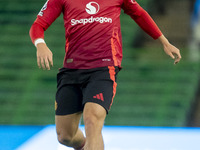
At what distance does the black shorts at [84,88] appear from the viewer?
3008 mm

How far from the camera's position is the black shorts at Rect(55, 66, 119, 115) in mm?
3008

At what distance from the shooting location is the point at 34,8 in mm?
8422

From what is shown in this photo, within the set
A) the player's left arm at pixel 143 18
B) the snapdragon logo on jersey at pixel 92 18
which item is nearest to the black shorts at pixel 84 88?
the snapdragon logo on jersey at pixel 92 18

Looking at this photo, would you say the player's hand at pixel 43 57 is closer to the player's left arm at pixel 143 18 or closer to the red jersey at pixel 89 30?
the red jersey at pixel 89 30

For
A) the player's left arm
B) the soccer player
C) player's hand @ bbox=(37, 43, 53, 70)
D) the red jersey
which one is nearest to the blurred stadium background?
the player's left arm

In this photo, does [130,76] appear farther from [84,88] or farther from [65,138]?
[84,88]

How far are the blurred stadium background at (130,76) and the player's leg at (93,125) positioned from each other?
13.8 feet

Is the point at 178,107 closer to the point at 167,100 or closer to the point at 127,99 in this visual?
the point at 167,100

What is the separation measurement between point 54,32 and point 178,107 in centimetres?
274

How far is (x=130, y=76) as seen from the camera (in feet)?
25.5

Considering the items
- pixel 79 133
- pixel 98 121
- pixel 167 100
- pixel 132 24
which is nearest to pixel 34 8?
pixel 132 24

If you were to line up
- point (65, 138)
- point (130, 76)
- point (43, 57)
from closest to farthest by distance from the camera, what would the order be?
1. point (43, 57)
2. point (65, 138)
3. point (130, 76)

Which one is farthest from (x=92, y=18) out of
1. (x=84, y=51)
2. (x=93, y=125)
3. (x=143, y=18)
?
(x=93, y=125)

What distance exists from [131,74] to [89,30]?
15.1 ft
